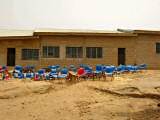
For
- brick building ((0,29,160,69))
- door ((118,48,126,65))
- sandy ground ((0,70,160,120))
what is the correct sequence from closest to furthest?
1. sandy ground ((0,70,160,120))
2. brick building ((0,29,160,69))
3. door ((118,48,126,65))

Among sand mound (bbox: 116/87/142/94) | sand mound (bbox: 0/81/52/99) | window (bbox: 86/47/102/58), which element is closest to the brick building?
window (bbox: 86/47/102/58)

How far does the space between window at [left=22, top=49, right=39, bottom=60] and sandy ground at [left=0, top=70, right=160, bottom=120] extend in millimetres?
10220

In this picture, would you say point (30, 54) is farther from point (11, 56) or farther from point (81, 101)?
point (81, 101)

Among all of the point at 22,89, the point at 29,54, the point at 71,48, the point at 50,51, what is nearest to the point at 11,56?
the point at 29,54

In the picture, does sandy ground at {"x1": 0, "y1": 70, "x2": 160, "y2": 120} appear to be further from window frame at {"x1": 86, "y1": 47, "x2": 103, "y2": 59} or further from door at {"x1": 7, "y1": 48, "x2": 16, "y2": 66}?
door at {"x1": 7, "y1": 48, "x2": 16, "y2": 66}

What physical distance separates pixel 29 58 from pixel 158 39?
10128mm

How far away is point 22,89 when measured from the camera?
17.5m

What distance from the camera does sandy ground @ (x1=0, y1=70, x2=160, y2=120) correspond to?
13.6m

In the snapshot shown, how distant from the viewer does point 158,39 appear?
101 feet

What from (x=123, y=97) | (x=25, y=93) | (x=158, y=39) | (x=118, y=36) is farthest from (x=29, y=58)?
(x=123, y=97)

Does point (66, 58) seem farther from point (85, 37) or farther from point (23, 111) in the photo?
point (23, 111)

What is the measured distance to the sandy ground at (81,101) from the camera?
534 inches

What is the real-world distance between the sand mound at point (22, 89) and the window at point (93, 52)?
11836 mm

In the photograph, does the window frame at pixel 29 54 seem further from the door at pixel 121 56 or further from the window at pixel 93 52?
the door at pixel 121 56
